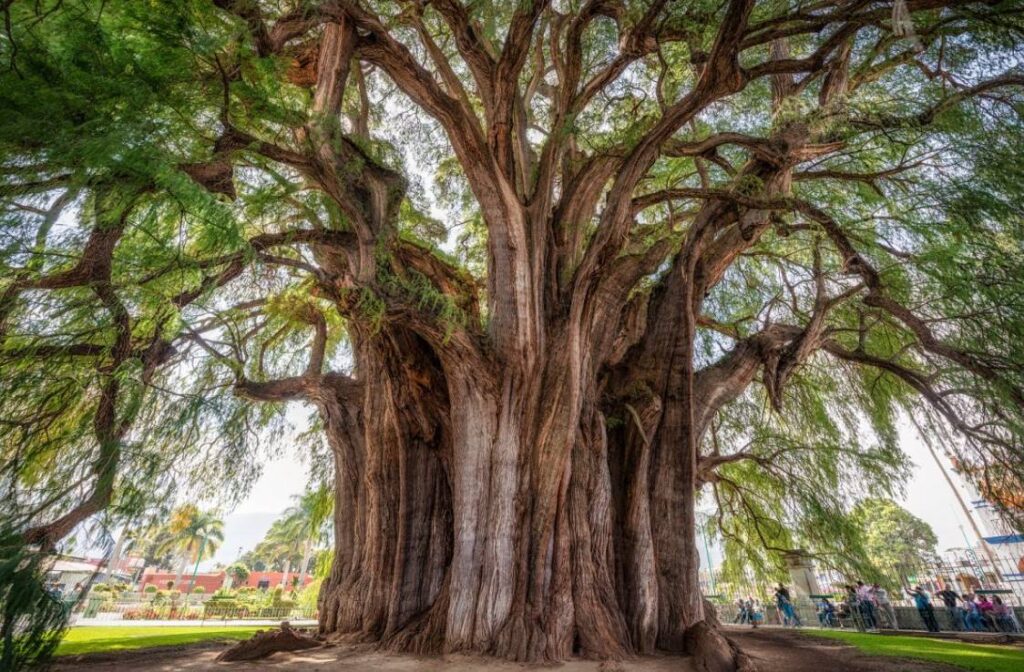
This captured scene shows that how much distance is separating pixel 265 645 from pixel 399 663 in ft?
4.40

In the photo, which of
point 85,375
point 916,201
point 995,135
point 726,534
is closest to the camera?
point 85,375

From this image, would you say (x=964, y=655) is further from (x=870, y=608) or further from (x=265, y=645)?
(x=265, y=645)

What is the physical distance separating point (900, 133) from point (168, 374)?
6895 millimetres

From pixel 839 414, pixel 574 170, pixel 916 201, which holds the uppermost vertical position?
pixel 574 170

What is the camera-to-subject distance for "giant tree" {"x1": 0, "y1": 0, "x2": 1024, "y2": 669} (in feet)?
8.51

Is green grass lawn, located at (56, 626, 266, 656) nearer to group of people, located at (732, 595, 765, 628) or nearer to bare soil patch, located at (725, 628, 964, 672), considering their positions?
bare soil patch, located at (725, 628, 964, 672)

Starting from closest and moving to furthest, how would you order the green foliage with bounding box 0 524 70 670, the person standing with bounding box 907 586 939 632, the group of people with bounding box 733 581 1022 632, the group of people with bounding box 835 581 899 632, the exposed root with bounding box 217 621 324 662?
the green foliage with bounding box 0 524 70 670, the exposed root with bounding box 217 621 324 662, the group of people with bounding box 733 581 1022 632, the person standing with bounding box 907 586 939 632, the group of people with bounding box 835 581 899 632

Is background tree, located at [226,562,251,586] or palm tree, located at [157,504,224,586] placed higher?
palm tree, located at [157,504,224,586]

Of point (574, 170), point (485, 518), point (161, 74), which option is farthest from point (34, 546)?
point (574, 170)

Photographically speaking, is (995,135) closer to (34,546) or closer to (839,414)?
(839,414)

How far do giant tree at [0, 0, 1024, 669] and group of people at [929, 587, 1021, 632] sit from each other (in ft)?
15.1

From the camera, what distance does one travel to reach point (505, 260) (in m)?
4.74

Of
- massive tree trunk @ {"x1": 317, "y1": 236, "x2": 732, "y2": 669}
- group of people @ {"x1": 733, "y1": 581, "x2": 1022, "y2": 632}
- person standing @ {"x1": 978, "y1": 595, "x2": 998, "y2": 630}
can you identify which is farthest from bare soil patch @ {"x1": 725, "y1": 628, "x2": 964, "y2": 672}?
person standing @ {"x1": 978, "y1": 595, "x2": 998, "y2": 630}

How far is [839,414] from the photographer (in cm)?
686
